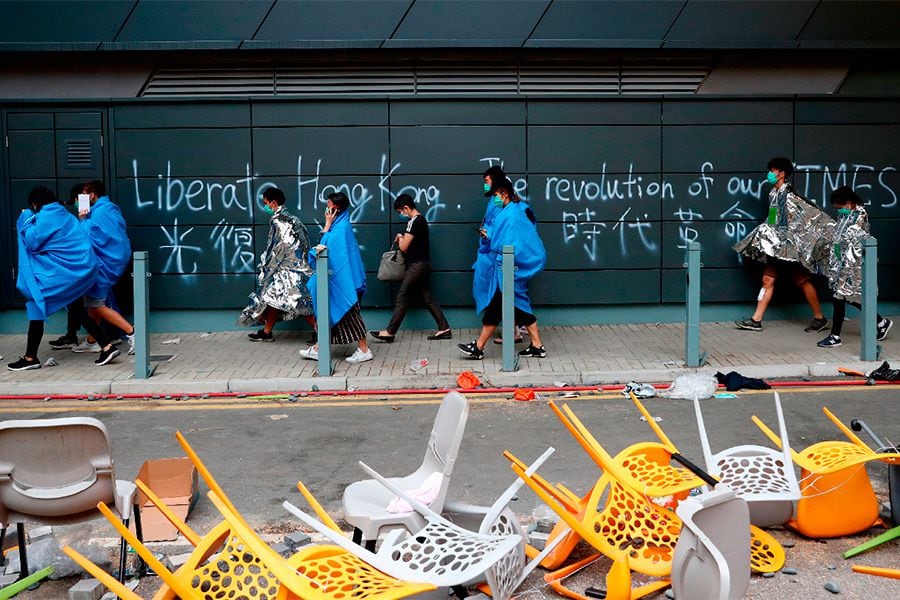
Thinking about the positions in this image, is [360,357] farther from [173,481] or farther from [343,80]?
[173,481]

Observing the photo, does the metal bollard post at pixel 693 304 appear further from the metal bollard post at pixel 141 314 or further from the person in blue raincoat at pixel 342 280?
the metal bollard post at pixel 141 314

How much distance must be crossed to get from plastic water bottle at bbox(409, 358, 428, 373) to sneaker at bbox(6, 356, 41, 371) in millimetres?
3890

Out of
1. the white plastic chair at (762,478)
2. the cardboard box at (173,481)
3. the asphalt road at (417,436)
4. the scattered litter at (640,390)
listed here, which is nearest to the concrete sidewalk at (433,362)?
the scattered litter at (640,390)

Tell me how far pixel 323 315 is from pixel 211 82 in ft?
13.2

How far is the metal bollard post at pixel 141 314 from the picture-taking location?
32.0ft

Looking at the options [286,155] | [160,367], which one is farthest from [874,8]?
[160,367]

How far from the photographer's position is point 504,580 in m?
4.42

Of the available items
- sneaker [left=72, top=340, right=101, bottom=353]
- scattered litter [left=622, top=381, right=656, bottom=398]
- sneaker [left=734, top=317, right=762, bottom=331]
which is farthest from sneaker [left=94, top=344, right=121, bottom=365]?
sneaker [left=734, top=317, right=762, bottom=331]

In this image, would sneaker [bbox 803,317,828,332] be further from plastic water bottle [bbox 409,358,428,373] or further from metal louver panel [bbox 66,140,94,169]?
metal louver panel [bbox 66,140,94,169]

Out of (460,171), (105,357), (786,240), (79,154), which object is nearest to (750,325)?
(786,240)

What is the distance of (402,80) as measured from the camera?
40.6ft

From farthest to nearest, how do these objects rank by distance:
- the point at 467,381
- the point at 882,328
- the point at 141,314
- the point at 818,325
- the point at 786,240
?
1. the point at 818,325
2. the point at 786,240
3. the point at 882,328
4. the point at 141,314
5. the point at 467,381

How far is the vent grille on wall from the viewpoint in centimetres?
1234

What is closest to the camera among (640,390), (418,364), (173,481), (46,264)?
(173,481)
